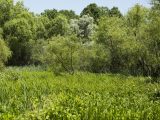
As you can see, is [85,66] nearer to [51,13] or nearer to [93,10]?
[51,13]

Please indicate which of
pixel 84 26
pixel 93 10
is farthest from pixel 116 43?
pixel 93 10

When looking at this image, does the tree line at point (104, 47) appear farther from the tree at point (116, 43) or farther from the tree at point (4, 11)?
the tree at point (4, 11)

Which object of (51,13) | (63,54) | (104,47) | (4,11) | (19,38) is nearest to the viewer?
(63,54)

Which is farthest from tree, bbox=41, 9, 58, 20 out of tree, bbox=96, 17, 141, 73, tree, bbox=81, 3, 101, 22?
tree, bbox=96, 17, 141, 73

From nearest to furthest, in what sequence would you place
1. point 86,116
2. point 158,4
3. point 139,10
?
point 86,116, point 158,4, point 139,10

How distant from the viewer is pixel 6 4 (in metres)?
75.6

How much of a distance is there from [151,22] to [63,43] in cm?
1124

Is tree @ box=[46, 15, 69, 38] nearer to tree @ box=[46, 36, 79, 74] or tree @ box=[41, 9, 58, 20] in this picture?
A: tree @ box=[41, 9, 58, 20]

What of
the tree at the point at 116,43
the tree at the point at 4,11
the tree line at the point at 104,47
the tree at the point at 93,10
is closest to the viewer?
the tree line at the point at 104,47

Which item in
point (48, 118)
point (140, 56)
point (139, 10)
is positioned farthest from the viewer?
point (139, 10)

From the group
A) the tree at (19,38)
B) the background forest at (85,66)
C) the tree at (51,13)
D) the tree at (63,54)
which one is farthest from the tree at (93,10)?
the tree at (63,54)

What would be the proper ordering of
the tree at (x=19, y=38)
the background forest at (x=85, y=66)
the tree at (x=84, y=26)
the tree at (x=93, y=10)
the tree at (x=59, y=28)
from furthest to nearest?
the tree at (x=93, y=10) < the tree at (x=84, y=26) < the tree at (x=59, y=28) < the tree at (x=19, y=38) < the background forest at (x=85, y=66)

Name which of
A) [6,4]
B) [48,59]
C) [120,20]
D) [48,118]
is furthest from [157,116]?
[6,4]

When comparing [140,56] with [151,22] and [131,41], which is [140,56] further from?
[151,22]
